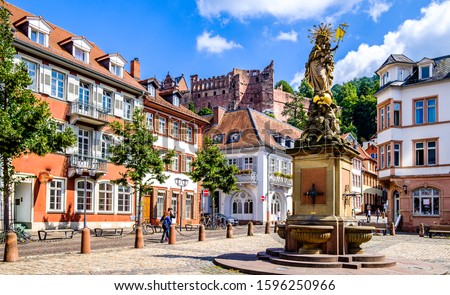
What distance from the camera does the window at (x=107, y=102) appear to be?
1324 inches

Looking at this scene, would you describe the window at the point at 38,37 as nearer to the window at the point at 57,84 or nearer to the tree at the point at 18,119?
the window at the point at 57,84

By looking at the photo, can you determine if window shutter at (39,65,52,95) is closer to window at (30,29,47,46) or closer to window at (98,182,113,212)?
window at (30,29,47,46)

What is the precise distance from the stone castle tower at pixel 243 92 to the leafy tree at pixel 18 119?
100 meters

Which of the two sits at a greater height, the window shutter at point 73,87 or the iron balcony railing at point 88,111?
the window shutter at point 73,87

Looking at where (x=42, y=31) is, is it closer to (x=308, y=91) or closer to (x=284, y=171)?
(x=284, y=171)

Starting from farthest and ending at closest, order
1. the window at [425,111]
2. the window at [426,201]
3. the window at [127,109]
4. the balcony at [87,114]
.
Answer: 1. the window at [127,109]
2. the window at [425,111]
3. the window at [426,201]
4. the balcony at [87,114]

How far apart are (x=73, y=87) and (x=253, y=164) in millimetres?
23515

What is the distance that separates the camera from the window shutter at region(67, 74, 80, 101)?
3075cm

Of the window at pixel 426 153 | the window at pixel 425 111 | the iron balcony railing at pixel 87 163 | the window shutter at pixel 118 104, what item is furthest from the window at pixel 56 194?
the window at pixel 425 111

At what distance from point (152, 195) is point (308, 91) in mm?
89410

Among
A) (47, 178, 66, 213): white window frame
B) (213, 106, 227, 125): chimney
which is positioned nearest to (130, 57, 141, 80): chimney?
(47, 178, 66, 213): white window frame

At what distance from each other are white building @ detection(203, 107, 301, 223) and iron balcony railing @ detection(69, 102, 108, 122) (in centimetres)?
2007

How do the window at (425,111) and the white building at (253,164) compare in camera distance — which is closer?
the window at (425,111)

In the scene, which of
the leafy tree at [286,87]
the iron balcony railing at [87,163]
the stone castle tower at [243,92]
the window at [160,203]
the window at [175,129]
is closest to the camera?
the iron balcony railing at [87,163]
